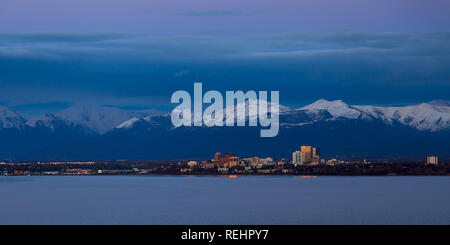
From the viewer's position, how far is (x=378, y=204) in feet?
290

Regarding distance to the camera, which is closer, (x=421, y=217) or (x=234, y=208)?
(x=421, y=217)
